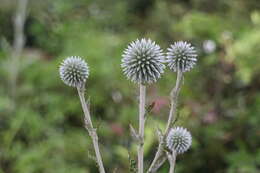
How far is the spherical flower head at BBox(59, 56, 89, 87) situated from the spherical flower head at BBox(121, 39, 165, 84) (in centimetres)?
18

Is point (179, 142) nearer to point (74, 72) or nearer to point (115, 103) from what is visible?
point (74, 72)

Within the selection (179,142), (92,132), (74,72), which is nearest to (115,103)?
(179,142)

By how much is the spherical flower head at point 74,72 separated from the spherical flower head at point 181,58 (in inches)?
14.3

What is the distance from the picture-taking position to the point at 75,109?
197 inches

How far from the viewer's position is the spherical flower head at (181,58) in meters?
1.70

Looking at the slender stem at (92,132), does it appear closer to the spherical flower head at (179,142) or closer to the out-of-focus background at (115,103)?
the spherical flower head at (179,142)

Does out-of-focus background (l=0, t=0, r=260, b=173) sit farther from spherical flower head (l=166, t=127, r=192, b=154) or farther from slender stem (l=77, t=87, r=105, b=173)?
slender stem (l=77, t=87, r=105, b=173)

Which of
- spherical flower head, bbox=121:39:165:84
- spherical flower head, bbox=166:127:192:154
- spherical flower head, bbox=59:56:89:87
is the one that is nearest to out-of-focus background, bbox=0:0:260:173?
spherical flower head, bbox=166:127:192:154

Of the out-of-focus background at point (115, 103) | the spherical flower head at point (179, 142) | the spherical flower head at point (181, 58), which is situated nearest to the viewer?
the spherical flower head at point (181, 58)

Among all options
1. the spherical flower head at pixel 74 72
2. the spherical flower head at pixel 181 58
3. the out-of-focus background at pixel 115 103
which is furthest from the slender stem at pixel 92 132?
the out-of-focus background at pixel 115 103

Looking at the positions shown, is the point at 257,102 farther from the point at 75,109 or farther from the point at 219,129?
the point at 75,109

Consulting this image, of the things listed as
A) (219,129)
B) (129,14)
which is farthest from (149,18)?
(219,129)

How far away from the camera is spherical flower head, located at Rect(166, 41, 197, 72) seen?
1.70 meters

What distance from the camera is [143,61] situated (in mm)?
1728
